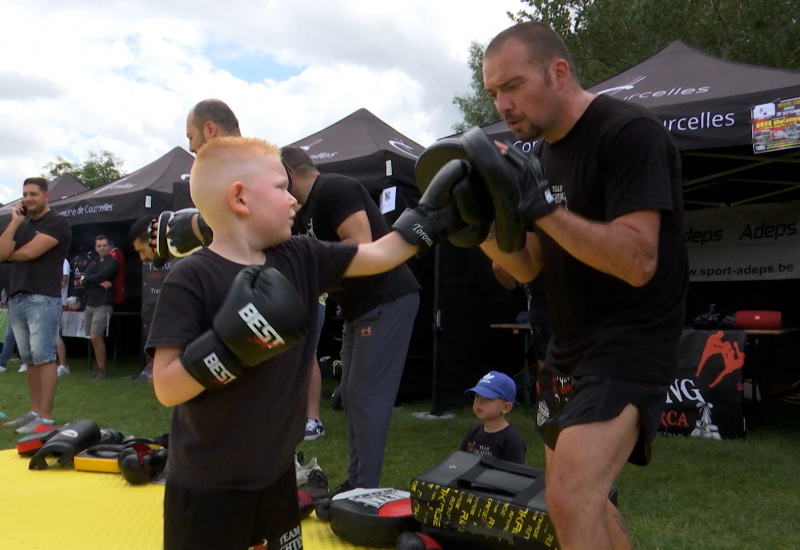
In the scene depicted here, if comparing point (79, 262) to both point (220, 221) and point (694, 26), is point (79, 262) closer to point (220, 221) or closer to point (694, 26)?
point (220, 221)

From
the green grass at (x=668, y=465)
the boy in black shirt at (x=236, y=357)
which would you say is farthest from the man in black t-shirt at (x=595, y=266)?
the green grass at (x=668, y=465)

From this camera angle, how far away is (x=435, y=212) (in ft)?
6.32

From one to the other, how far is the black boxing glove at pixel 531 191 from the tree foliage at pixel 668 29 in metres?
14.4

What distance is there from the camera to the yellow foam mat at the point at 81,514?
3.05 metres

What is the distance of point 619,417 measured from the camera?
6.08 ft

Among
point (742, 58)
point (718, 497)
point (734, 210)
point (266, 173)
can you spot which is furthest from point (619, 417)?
point (742, 58)

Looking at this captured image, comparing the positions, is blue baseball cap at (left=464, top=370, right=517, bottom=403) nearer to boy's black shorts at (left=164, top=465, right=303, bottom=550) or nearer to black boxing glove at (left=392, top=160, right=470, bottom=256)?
black boxing glove at (left=392, top=160, right=470, bottom=256)

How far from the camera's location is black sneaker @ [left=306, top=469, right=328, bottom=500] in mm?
3550

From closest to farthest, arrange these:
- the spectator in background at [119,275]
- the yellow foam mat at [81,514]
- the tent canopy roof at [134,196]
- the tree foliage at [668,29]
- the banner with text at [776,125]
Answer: the yellow foam mat at [81,514] → the banner with text at [776,125] → the tent canopy roof at [134,196] → the spectator in background at [119,275] → the tree foliage at [668,29]

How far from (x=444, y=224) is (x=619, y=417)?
0.69m

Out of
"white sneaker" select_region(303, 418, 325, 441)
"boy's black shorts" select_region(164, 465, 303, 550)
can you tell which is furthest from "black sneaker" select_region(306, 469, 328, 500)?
"boy's black shorts" select_region(164, 465, 303, 550)

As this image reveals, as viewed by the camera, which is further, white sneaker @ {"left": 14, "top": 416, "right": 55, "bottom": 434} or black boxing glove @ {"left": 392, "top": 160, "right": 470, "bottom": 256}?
white sneaker @ {"left": 14, "top": 416, "right": 55, "bottom": 434}

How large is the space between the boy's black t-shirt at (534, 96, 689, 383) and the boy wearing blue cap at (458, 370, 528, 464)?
1.66 metres

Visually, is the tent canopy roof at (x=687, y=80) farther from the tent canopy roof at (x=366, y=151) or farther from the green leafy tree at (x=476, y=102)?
the green leafy tree at (x=476, y=102)
